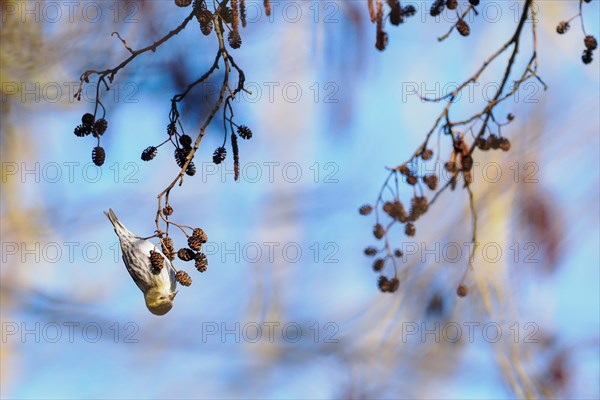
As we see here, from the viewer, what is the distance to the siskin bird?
5.56 feet

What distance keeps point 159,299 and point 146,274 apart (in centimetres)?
11

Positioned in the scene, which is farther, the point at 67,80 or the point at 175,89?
the point at 67,80

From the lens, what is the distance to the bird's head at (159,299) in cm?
176

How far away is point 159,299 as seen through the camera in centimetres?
179

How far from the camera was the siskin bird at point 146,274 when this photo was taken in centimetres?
169

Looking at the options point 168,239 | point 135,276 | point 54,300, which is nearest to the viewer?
point 168,239

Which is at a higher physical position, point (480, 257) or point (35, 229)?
point (35, 229)

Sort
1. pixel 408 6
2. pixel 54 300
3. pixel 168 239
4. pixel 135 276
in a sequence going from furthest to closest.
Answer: pixel 54 300
pixel 135 276
pixel 168 239
pixel 408 6

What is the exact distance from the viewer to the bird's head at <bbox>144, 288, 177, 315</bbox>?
1758mm

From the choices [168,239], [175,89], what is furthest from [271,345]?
[168,239]

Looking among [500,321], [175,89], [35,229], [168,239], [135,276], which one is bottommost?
[168,239]

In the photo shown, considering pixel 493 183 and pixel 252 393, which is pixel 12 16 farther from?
pixel 493 183

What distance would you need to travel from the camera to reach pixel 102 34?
3910 mm

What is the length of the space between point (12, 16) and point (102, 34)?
38 cm
